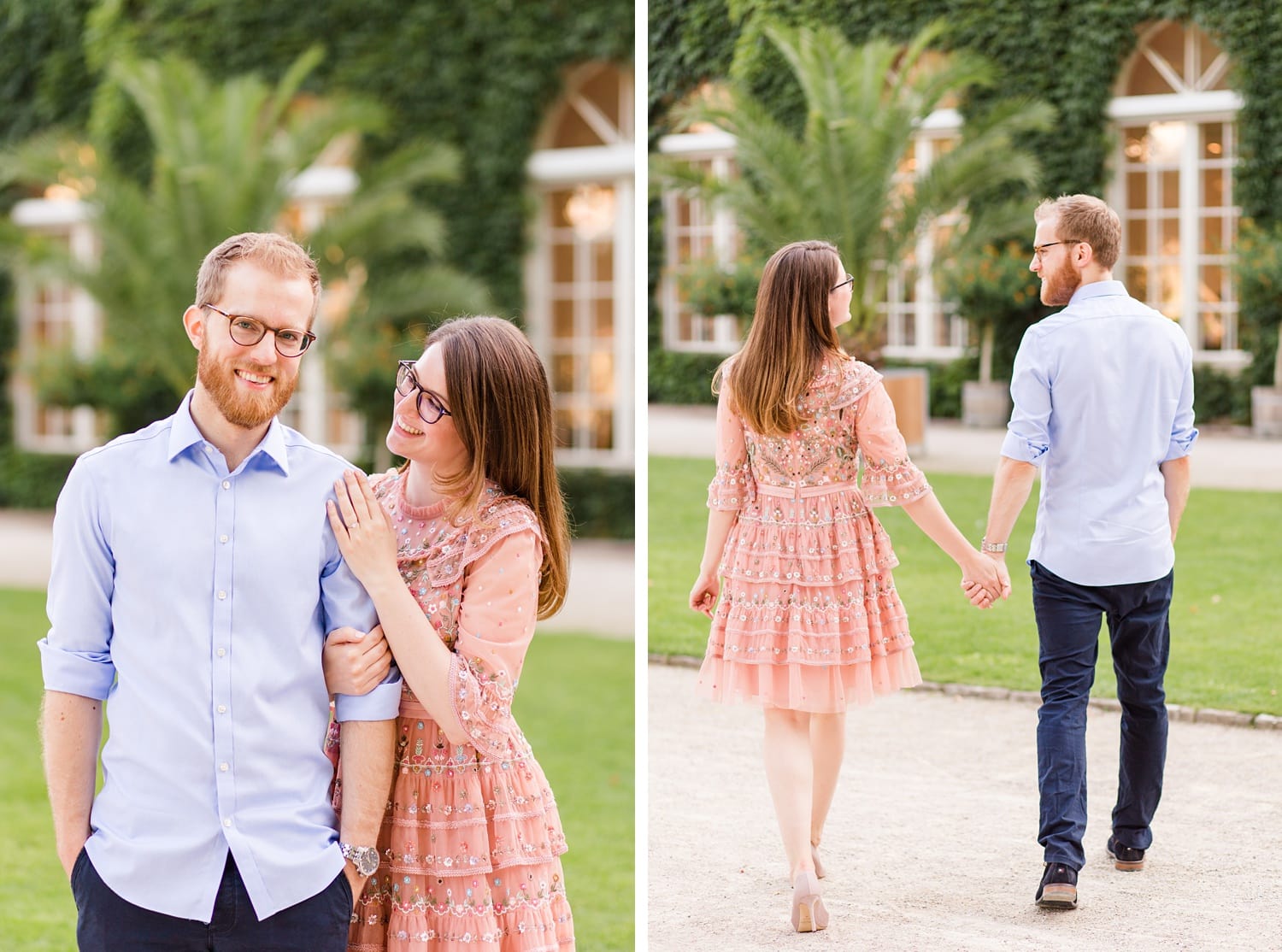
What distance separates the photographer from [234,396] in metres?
1.88

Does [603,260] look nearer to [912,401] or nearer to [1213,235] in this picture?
[912,401]

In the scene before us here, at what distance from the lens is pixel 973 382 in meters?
8.20

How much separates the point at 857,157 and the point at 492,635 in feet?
21.1

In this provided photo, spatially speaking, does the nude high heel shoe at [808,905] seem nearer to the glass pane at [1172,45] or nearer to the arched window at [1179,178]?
the arched window at [1179,178]

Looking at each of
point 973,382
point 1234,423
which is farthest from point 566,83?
point 1234,423

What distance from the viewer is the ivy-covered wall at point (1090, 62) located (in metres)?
8.05

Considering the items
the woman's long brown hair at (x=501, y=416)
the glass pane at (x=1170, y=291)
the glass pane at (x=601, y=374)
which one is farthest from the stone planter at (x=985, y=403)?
the woman's long brown hair at (x=501, y=416)

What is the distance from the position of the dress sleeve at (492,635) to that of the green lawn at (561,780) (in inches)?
74.8

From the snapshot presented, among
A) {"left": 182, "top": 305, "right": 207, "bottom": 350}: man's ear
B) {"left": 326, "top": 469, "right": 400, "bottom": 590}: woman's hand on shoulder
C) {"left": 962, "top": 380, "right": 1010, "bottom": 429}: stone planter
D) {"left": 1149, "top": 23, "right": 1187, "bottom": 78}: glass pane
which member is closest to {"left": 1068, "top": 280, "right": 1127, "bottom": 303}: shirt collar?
{"left": 326, "top": 469, "right": 400, "bottom": 590}: woman's hand on shoulder

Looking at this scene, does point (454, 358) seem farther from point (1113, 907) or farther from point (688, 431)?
point (688, 431)

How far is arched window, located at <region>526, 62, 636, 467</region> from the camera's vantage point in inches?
435

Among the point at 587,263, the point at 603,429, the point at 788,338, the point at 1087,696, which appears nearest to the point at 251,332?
the point at 788,338

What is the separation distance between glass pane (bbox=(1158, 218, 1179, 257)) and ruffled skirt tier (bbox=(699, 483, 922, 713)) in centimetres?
739

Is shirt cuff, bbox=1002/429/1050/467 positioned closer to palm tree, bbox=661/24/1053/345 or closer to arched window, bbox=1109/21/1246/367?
palm tree, bbox=661/24/1053/345
